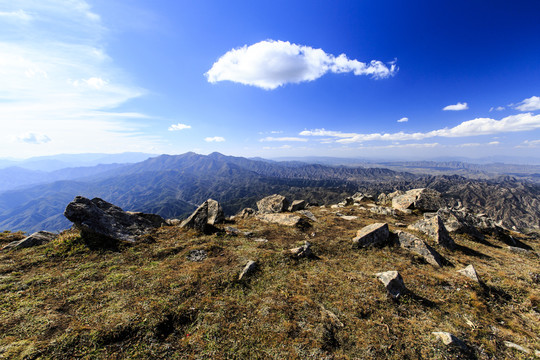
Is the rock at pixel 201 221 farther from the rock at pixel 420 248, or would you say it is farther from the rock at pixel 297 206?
the rock at pixel 420 248

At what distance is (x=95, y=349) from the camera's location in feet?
25.1

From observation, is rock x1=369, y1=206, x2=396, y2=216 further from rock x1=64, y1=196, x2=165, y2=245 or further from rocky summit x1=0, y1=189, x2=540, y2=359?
rock x1=64, y1=196, x2=165, y2=245

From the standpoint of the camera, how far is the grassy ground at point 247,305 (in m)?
8.26

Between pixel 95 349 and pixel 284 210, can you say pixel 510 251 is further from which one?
pixel 95 349

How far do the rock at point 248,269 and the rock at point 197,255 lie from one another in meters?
3.89

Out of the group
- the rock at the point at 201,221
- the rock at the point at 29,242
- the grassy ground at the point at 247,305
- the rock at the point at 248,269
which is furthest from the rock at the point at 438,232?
the rock at the point at 29,242

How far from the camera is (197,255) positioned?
15.8 metres

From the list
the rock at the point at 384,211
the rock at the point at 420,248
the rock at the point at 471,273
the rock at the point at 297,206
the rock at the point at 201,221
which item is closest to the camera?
the rock at the point at 471,273

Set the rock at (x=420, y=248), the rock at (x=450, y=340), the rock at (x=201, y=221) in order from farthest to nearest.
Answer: the rock at (x=201, y=221)
the rock at (x=420, y=248)
the rock at (x=450, y=340)

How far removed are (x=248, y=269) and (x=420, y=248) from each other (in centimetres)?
1543

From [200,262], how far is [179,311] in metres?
5.01

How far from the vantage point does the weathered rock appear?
18.6 meters

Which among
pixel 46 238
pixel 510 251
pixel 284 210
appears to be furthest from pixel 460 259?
pixel 46 238

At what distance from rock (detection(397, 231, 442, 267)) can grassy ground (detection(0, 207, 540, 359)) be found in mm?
1101
